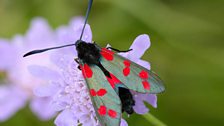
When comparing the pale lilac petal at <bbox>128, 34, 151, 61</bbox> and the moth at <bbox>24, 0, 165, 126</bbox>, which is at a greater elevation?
the pale lilac petal at <bbox>128, 34, 151, 61</bbox>

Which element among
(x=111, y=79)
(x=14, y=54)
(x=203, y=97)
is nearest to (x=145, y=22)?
(x=203, y=97)

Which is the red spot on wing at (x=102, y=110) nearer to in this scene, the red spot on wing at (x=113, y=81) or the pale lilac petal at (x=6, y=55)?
the red spot on wing at (x=113, y=81)

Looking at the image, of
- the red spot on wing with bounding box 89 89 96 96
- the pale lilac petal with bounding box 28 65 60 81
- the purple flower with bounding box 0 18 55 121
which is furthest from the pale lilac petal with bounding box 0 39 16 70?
the red spot on wing with bounding box 89 89 96 96

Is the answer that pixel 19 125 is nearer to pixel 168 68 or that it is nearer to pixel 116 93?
pixel 168 68

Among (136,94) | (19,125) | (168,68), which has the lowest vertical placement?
(19,125)

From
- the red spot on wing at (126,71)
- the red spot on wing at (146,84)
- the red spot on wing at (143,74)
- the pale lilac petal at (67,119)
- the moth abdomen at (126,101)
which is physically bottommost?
the pale lilac petal at (67,119)

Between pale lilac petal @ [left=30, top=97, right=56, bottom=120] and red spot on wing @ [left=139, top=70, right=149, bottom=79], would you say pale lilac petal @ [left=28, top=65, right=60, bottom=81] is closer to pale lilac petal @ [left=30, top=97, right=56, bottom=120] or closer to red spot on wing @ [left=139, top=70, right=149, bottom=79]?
red spot on wing @ [left=139, top=70, right=149, bottom=79]

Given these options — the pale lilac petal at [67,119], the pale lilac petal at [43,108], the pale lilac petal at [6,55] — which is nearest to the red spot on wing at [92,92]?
the pale lilac petal at [67,119]
